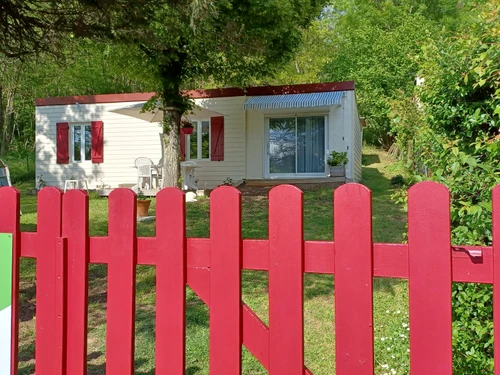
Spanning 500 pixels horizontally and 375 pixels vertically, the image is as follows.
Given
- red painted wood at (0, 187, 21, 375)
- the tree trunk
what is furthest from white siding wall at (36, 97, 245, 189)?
red painted wood at (0, 187, 21, 375)

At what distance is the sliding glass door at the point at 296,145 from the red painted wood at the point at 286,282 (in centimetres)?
1241

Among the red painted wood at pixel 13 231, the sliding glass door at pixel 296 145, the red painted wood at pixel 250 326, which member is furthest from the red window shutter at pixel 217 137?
the red painted wood at pixel 250 326

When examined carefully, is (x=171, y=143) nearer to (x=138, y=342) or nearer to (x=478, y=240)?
(x=138, y=342)

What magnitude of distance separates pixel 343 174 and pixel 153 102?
19.4ft

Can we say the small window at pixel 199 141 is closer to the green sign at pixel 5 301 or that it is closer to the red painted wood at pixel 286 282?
the green sign at pixel 5 301

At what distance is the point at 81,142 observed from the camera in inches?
614

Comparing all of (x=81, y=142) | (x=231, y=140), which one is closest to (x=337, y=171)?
(x=231, y=140)

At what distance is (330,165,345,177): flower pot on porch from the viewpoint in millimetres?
12984

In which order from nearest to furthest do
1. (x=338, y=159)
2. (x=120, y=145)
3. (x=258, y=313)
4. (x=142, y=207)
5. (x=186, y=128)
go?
1. (x=258, y=313)
2. (x=142, y=207)
3. (x=186, y=128)
4. (x=338, y=159)
5. (x=120, y=145)

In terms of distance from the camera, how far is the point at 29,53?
18.5ft

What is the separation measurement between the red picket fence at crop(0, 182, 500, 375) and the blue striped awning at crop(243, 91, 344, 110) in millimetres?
11633

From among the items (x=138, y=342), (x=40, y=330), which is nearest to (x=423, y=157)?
(x=40, y=330)

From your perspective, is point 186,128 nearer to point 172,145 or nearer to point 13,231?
point 172,145

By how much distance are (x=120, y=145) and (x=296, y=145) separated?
20.3 feet
